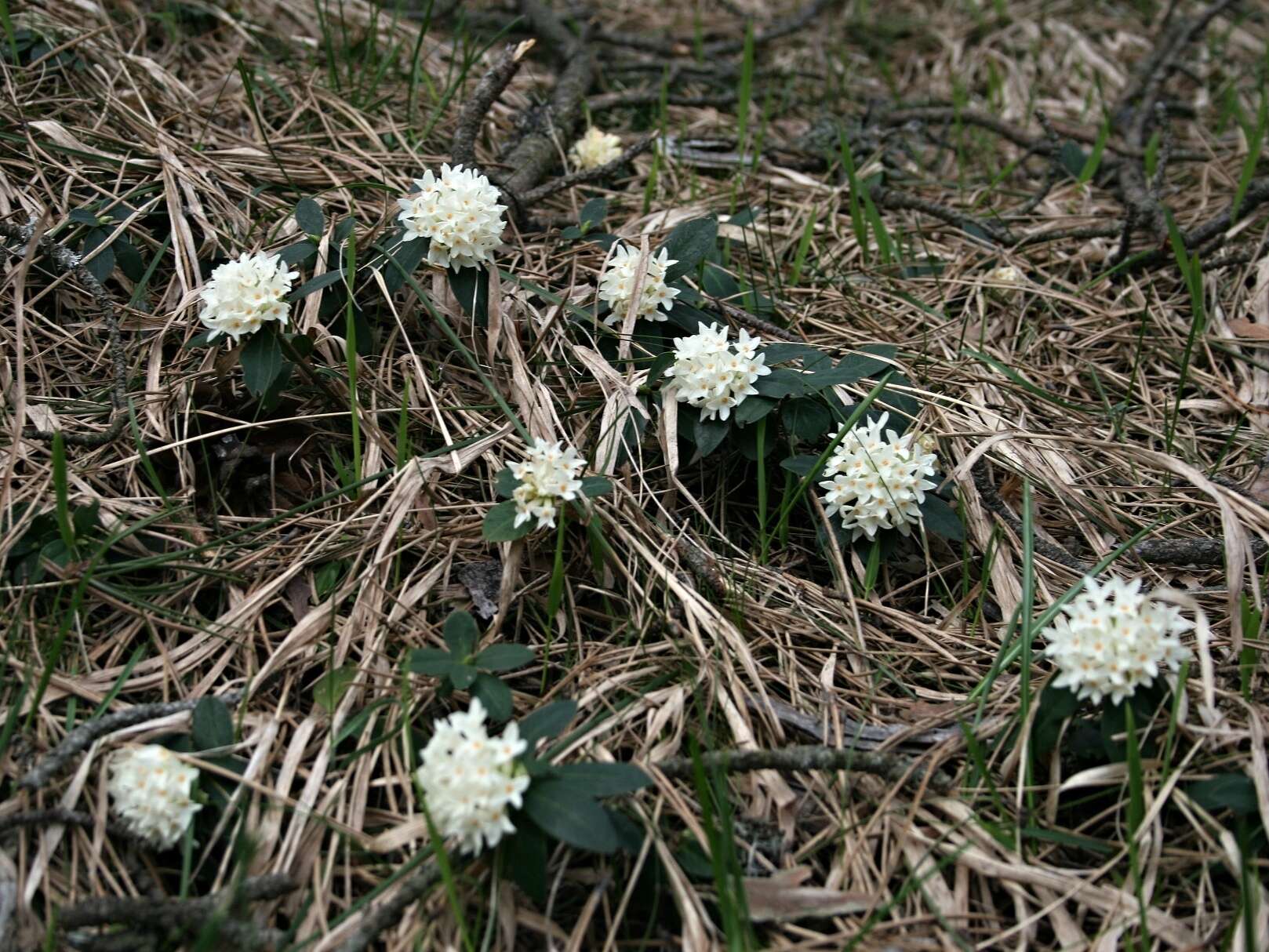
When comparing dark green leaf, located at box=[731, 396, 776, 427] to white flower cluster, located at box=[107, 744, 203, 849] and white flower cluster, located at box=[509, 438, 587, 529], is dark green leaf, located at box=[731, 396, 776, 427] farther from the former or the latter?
white flower cluster, located at box=[107, 744, 203, 849]

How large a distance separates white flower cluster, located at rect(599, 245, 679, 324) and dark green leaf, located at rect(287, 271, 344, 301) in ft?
1.80

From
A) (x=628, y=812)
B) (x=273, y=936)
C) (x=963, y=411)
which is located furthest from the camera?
(x=963, y=411)

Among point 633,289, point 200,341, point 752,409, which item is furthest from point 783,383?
point 200,341

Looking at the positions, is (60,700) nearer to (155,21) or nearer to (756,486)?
(756,486)

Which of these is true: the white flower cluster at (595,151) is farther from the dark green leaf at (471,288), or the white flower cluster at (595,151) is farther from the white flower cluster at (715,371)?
the white flower cluster at (715,371)

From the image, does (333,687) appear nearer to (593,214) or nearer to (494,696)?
(494,696)

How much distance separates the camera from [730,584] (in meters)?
1.88

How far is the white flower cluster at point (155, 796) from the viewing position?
55.8 inches

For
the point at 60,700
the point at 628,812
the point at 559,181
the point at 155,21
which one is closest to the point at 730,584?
the point at 628,812

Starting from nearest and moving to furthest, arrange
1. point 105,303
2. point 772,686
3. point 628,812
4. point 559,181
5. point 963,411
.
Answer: point 628,812 < point 772,686 < point 105,303 < point 963,411 < point 559,181

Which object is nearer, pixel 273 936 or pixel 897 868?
pixel 273 936

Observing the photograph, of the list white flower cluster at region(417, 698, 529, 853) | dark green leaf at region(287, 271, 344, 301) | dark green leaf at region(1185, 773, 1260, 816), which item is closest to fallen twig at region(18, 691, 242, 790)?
white flower cluster at region(417, 698, 529, 853)

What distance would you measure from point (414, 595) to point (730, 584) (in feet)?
1.88

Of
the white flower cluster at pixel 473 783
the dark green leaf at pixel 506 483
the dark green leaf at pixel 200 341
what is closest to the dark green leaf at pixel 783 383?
the dark green leaf at pixel 506 483
